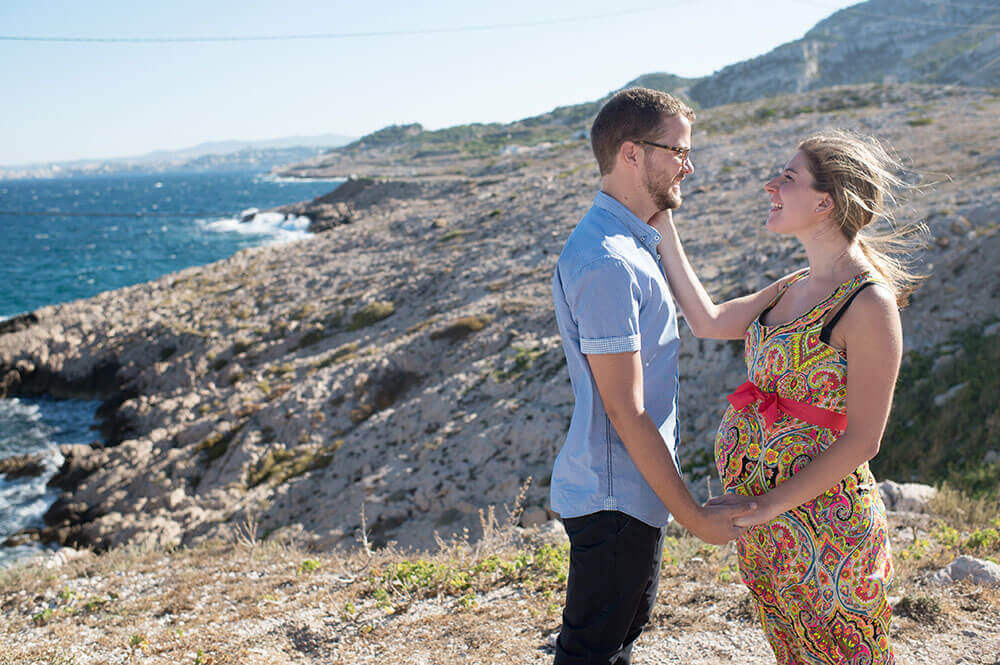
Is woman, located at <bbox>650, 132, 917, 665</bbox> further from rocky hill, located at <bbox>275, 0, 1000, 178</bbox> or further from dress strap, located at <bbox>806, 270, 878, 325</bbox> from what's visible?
rocky hill, located at <bbox>275, 0, 1000, 178</bbox>

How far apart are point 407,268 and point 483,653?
17.4m

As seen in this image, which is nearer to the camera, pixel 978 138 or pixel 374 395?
pixel 374 395

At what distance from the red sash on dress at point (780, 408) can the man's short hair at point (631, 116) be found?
102cm

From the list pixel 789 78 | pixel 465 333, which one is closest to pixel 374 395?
pixel 465 333

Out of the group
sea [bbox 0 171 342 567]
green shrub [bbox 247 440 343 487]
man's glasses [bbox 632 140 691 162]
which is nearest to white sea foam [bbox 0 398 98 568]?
sea [bbox 0 171 342 567]

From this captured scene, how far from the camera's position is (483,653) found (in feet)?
13.3

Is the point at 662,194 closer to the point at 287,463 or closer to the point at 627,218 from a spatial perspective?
the point at 627,218

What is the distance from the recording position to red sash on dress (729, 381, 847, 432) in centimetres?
238

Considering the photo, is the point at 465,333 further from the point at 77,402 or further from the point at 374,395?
the point at 77,402

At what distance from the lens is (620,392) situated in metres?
2.24

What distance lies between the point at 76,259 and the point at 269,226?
57.7 feet

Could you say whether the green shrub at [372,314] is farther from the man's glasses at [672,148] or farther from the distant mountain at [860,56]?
the distant mountain at [860,56]

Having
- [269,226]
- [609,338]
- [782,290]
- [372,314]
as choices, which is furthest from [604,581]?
[269,226]

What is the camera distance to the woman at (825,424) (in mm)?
2240
